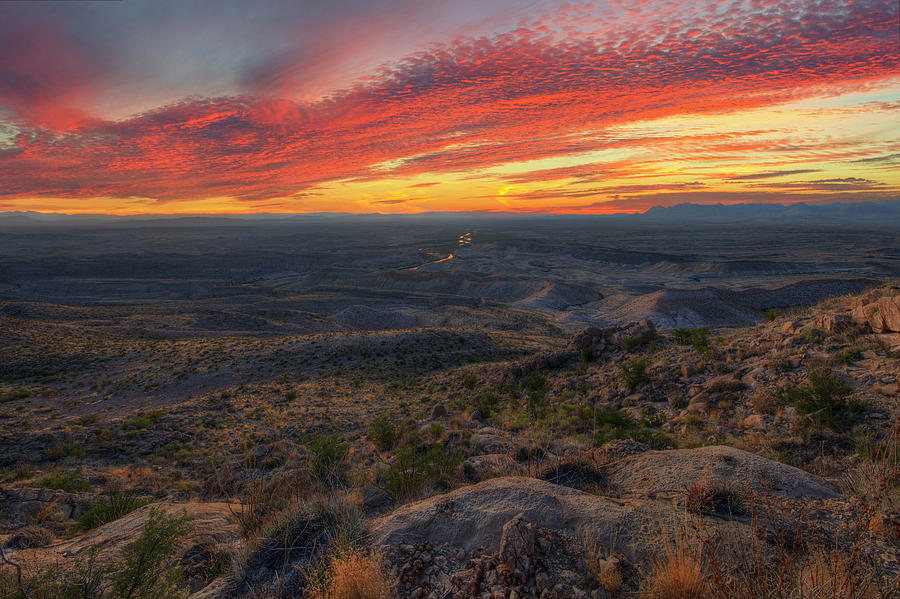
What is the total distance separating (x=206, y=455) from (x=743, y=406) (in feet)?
47.2

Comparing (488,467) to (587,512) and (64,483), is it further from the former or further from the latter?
(64,483)

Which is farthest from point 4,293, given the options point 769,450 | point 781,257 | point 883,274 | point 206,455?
point 781,257

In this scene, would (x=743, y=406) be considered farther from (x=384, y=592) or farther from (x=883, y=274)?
(x=883, y=274)

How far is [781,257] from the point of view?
103 m

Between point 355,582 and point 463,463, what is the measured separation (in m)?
3.71

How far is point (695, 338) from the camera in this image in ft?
43.1

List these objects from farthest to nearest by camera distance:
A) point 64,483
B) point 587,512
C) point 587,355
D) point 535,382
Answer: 1. point 587,355
2. point 535,382
3. point 64,483
4. point 587,512

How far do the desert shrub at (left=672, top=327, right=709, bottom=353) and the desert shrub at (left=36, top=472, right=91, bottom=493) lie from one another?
55.1 feet

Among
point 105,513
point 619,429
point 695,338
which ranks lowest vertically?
point 619,429

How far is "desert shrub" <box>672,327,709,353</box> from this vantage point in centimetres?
1260

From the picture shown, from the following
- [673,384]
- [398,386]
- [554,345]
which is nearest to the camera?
[673,384]

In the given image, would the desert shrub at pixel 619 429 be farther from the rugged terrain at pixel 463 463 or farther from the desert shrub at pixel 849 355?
the desert shrub at pixel 849 355

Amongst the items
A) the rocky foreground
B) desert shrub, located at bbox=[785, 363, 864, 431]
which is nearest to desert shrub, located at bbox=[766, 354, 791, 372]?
the rocky foreground

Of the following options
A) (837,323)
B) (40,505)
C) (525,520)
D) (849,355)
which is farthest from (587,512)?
(837,323)
